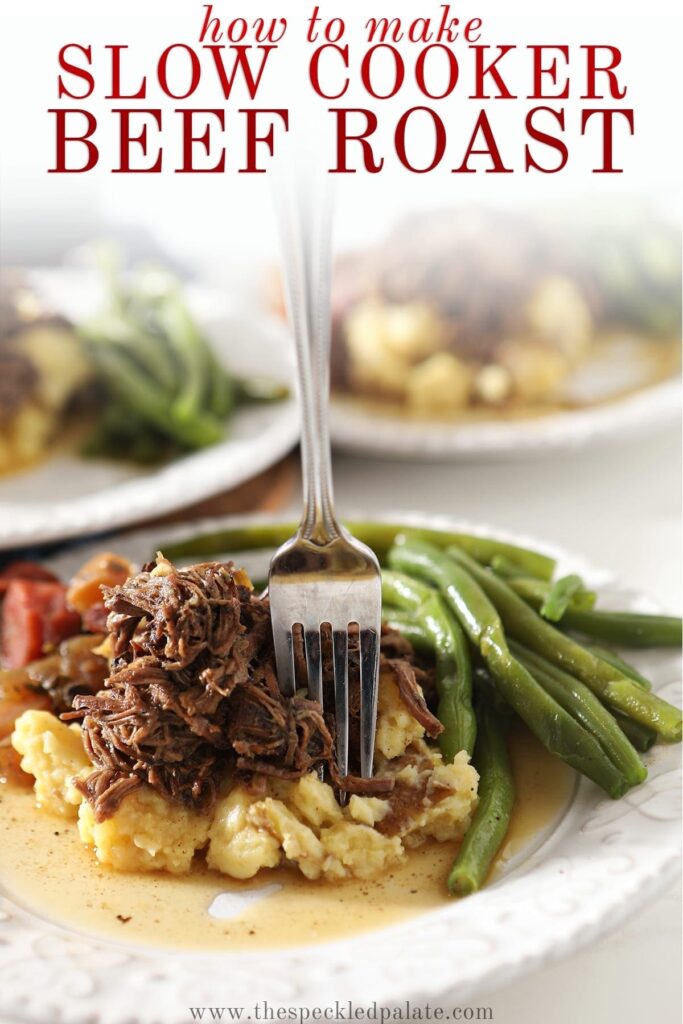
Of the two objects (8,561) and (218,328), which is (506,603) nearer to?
(8,561)

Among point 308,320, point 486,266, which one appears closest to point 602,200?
point 486,266

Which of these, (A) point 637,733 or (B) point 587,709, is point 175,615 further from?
(A) point 637,733

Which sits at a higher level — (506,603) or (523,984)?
(506,603)

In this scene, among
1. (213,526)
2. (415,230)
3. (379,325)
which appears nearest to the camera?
(213,526)

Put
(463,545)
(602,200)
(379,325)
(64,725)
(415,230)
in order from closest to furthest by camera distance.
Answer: (64,725) → (463,545) → (379,325) → (415,230) → (602,200)

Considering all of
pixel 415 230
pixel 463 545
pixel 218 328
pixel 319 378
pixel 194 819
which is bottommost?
pixel 194 819

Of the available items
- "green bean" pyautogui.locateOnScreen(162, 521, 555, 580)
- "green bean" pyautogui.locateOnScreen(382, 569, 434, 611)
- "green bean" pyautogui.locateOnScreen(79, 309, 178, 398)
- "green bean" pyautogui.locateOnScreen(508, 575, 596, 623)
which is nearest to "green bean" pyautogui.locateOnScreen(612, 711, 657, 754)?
"green bean" pyautogui.locateOnScreen(508, 575, 596, 623)

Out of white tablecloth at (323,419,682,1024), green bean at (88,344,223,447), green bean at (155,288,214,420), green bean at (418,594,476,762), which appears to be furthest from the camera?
green bean at (155,288,214,420)

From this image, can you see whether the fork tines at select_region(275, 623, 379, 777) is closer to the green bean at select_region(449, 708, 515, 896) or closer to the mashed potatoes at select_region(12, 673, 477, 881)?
the mashed potatoes at select_region(12, 673, 477, 881)
